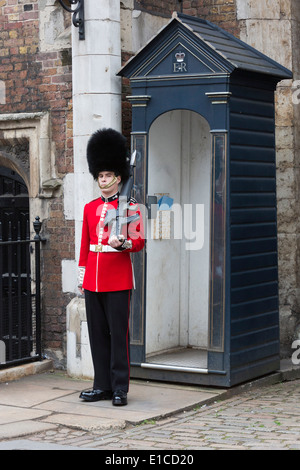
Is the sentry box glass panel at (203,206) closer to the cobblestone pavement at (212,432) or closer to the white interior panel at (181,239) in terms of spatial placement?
the white interior panel at (181,239)

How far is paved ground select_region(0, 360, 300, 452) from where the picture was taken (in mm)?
5508

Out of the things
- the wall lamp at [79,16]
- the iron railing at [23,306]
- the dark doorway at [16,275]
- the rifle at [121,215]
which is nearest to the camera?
the rifle at [121,215]

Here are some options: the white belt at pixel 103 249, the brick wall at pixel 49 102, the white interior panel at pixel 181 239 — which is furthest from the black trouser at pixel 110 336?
the brick wall at pixel 49 102

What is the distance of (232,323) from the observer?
689 centimetres

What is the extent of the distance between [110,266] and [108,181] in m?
0.59

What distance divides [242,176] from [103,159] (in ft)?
3.79

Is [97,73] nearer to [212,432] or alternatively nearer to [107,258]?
[107,258]

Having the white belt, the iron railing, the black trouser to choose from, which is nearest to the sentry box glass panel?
the black trouser

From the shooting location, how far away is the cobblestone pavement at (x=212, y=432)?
17.9 feet

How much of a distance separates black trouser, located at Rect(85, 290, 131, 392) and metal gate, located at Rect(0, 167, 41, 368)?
1200 millimetres

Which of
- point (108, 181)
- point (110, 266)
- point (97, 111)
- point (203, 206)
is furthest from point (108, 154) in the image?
point (203, 206)

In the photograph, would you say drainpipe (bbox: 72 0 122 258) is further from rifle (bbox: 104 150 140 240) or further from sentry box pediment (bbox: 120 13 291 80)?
rifle (bbox: 104 150 140 240)

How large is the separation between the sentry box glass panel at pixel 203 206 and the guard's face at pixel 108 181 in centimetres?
74
